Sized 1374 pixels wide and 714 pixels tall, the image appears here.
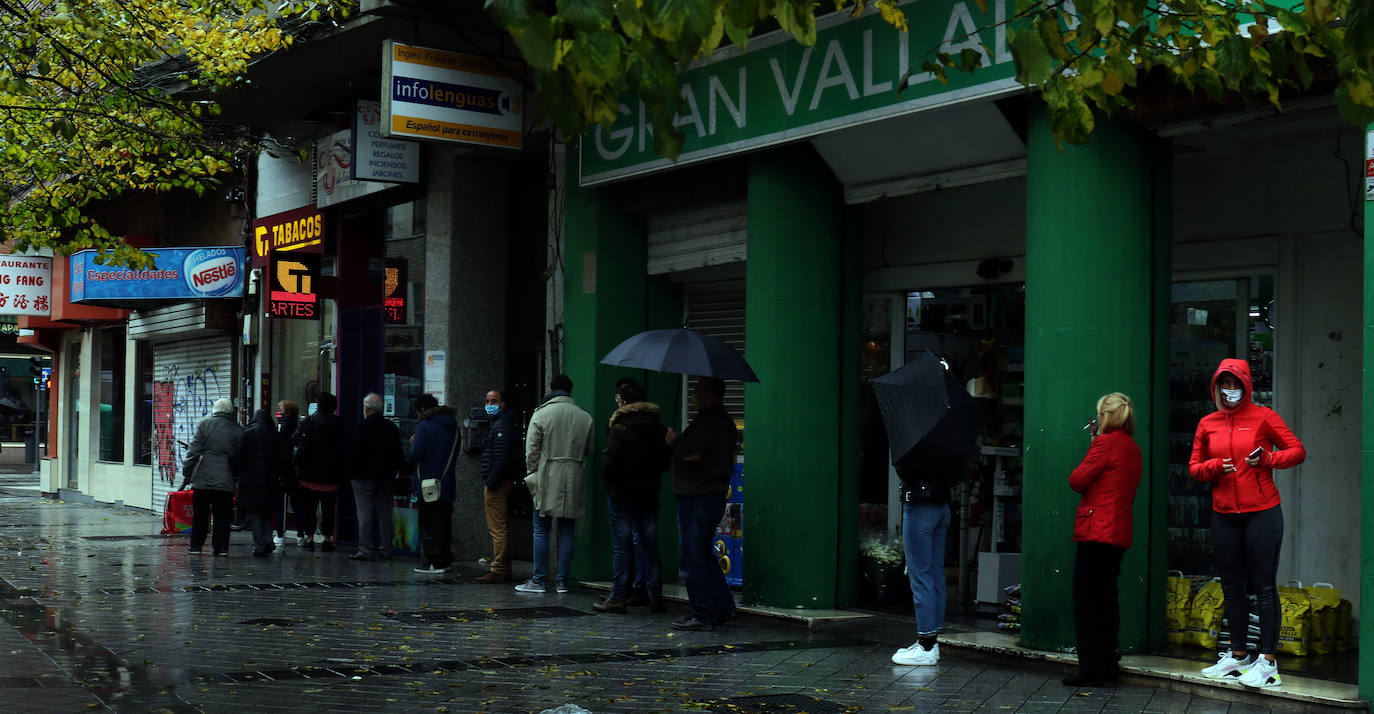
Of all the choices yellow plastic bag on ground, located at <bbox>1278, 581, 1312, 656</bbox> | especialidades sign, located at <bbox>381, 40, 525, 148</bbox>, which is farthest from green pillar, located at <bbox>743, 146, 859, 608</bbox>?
especialidades sign, located at <bbox>381, 40, 525, 148</bbox>

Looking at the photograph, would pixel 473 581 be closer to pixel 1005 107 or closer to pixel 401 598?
pixel 401 598

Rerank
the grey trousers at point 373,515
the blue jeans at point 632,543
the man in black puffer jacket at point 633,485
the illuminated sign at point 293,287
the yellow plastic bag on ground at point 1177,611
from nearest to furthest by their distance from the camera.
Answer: the yellow plastic bag on ground at point 1177,611 < the man in black puffer jacket at point 633,485 < the blue jeans at point 632,543 < the grey trousers at point 373,515 < the illuminated sign at point 293,287

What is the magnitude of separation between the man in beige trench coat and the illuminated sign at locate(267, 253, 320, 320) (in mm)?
6717

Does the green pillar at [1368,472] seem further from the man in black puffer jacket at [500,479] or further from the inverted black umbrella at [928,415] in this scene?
the man in black puffer jacket at [500,479]

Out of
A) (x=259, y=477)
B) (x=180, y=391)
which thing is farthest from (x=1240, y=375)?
(x=180, y=391)

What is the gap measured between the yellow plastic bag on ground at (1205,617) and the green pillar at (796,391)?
9.35 ft

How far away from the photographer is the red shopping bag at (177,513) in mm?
19109

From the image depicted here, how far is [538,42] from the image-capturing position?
4.18 metres

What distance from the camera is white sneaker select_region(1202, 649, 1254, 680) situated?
7.98 meters

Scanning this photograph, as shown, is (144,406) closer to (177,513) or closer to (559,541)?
(177,513)

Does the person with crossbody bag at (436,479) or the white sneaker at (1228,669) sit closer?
the white sneaker at (1228,669)

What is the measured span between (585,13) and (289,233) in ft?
52.6

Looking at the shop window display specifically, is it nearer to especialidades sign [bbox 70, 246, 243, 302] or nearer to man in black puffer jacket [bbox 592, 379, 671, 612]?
man in black puffer jacket [bbox 592, 379, 671, 612]

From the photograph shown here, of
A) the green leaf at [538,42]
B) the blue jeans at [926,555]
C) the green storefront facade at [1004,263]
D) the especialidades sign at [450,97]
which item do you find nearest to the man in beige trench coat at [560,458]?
the green storefront facade at [1004,263]
